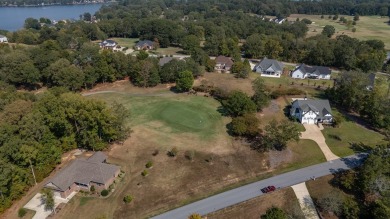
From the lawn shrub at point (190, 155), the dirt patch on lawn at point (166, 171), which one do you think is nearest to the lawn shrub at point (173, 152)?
the dirt patch on lawn at point (166, 171)

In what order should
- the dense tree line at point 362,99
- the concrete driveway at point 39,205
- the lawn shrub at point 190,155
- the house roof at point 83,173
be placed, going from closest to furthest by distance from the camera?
the concrete driveway at point 39,205 → the house roof at point 83,173 → the lawn shrub at point 190,155 → the dense tree line at point 362,99

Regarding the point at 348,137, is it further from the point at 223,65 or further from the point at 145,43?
the point at 145,43

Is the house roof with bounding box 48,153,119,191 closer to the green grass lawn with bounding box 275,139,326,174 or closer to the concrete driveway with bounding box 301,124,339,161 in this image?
the green grass lawn with bounding box 275,139,326,174

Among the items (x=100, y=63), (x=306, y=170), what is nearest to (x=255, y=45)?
(x=100, y=63)

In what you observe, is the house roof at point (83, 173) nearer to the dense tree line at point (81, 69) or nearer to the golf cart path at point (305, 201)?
the golf cart path at point (305, 201)

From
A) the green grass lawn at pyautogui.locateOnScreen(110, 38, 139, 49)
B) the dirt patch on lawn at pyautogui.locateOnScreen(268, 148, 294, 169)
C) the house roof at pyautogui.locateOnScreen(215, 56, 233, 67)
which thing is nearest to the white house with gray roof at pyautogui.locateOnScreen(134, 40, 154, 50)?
the green grass lawn at pyautogui.locateOnScreen(110, 38, 139, 49)

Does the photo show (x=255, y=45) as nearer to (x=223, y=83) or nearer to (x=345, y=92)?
(x=223, y=83)

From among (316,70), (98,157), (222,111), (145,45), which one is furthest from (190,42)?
(98,157)
